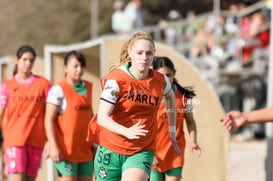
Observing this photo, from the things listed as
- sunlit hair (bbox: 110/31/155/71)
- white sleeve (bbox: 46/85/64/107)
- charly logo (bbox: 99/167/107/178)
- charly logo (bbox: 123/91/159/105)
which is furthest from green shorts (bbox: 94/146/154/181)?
white sleeve (bbox: 46/85/64/107)

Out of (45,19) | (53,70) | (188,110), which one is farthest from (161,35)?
(45,19)

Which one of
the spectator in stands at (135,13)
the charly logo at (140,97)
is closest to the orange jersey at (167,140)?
the charly logo at (140,97)

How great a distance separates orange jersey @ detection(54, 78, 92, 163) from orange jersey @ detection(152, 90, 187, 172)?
108 centimetres

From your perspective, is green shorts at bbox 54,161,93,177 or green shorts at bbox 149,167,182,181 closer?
green shorts at bbox 149,167,182,181

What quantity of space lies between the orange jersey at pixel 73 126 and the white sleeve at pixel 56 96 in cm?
5

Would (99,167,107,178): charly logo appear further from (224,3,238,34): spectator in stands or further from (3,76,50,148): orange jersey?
(224,3,238,34): spectator in stands

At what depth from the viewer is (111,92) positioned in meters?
5.53

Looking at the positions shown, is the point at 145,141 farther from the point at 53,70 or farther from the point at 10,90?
the point at 53,70

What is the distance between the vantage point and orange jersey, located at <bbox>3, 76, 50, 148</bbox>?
27.0ft

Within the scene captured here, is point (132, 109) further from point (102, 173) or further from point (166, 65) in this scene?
point (166, 65)

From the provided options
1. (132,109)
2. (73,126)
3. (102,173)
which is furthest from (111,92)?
(73,126)

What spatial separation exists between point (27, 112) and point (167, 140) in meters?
2.14

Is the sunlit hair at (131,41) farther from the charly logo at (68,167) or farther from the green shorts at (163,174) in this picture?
the charly logo at (68,167)

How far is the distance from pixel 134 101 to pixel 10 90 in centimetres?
318
